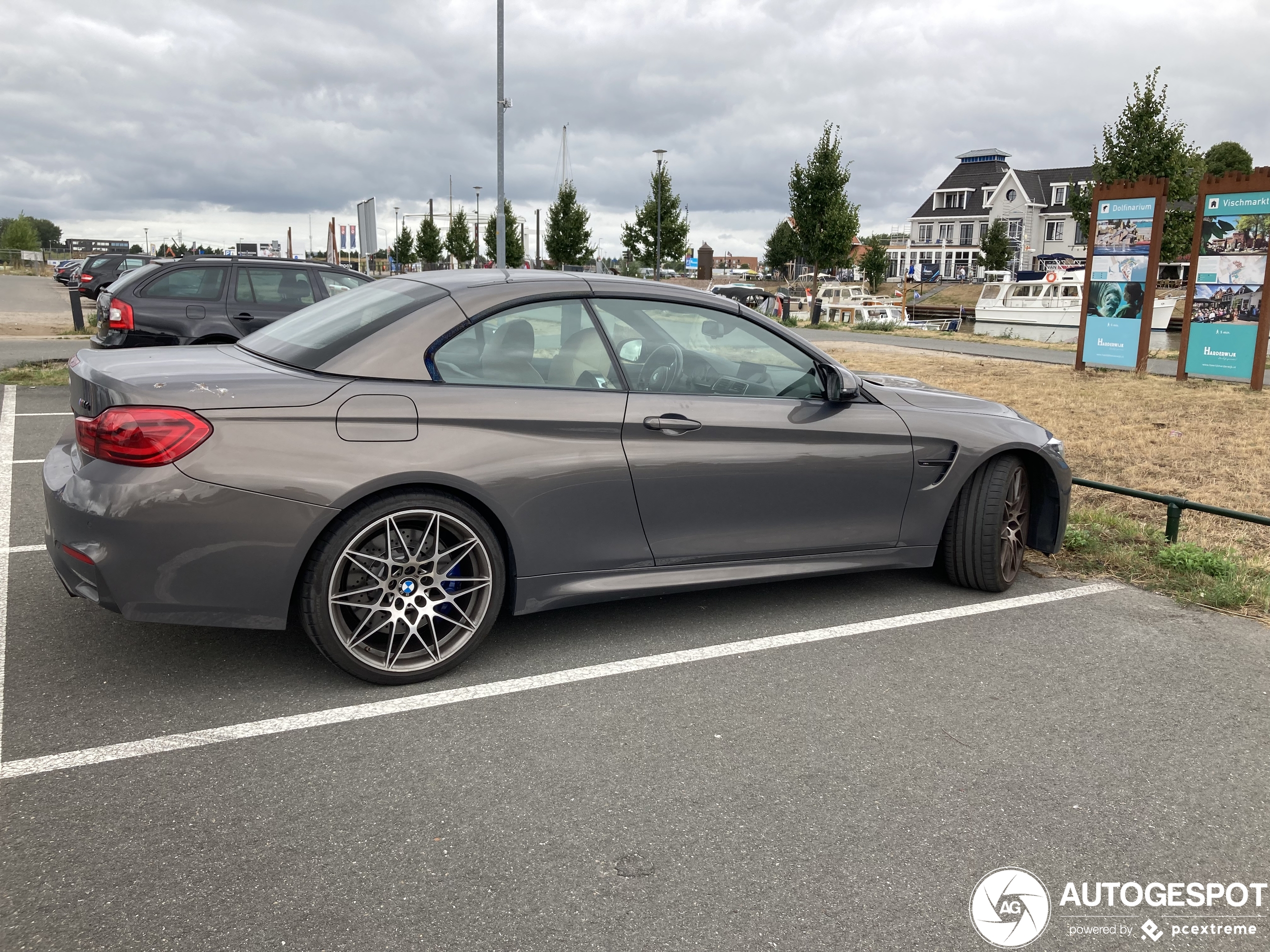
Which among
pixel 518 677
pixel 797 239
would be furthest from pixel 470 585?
pixel 797 239

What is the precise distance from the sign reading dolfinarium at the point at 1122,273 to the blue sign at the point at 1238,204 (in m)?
0.80

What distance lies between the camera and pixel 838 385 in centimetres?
443

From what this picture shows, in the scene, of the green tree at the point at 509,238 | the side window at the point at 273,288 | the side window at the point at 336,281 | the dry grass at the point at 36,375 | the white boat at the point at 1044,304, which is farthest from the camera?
the green tree at the point at 509,238

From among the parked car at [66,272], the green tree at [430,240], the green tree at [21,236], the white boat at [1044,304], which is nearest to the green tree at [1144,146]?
the white boat at [1044,304]

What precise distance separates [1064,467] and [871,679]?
192cm

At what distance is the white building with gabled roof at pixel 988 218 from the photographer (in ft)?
252

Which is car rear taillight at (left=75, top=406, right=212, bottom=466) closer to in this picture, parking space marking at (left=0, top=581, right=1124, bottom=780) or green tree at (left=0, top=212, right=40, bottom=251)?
parking space marking at (left=0, top=581, right=1124, bottom=780)

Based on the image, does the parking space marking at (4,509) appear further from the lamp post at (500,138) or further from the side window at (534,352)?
the lamp post at (500,138)

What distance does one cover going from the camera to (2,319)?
24422 millimetres

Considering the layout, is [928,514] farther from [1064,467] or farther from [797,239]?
[797,239]

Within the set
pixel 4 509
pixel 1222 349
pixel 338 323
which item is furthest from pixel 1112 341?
pixel 4 509

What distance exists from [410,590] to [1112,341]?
14902 mm

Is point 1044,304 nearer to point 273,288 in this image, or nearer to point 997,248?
point 273,288

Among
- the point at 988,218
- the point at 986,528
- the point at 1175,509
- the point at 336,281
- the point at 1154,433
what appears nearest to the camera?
the point at 986,528
